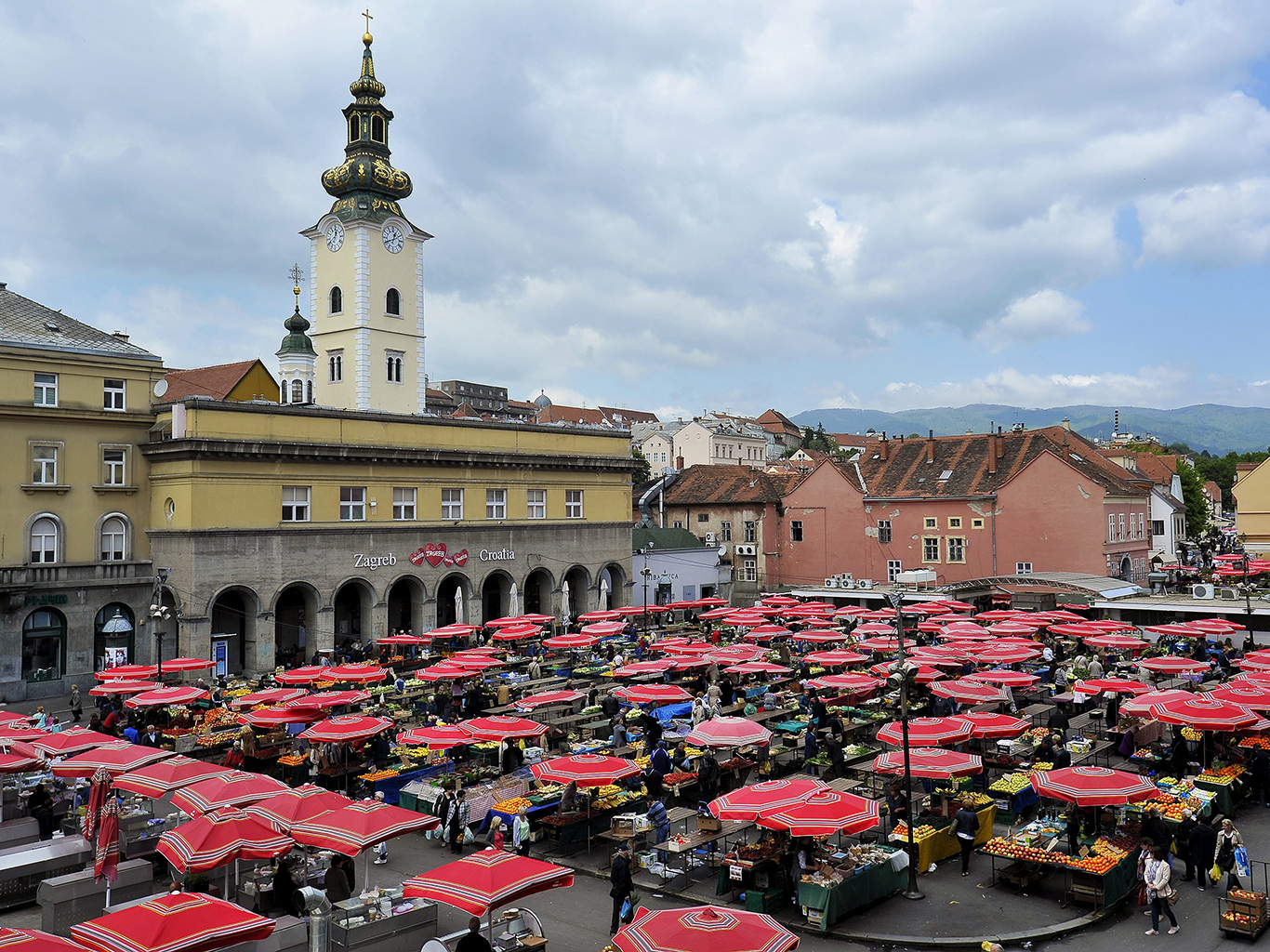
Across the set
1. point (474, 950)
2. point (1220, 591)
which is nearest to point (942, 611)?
point (1220, 591)

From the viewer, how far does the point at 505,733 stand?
876 inches

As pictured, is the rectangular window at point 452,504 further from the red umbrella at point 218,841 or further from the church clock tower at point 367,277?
the red umbrella at point 218,841

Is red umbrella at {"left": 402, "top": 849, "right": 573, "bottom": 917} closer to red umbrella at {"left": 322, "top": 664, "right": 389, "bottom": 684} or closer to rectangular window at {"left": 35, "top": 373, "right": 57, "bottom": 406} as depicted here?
red umbrella at {"left": 322, "top": 664, "right": 389, "bottom": 684}

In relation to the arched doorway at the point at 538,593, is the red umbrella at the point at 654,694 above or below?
below

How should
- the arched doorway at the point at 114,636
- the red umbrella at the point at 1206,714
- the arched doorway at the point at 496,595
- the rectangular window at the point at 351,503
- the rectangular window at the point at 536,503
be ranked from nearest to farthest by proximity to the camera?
the red umbrella at the point at 1206,714 < the arched doorway at the point at 114,636 < the rectangular window at the point at 351,503 < the arched doorway at the point at 496,595 < the rectangular window at the point at 536,503

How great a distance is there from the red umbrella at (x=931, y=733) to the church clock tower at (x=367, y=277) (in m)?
41.4

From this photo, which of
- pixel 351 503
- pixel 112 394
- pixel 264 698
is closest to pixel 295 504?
pixel 351 503

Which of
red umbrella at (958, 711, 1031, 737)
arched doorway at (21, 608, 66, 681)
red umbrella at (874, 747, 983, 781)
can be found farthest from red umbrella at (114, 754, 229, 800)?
arched doorway at (21, 608, 66, 681)

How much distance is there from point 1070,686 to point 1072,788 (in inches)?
642

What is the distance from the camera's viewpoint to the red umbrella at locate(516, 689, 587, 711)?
1070 inches

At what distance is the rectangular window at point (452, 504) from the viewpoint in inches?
1895

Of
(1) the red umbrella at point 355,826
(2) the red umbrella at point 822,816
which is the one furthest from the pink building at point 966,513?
(1) the red umbrella at point 355,826

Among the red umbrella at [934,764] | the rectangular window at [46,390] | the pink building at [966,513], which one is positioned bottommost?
the red umbrella at [934,764]

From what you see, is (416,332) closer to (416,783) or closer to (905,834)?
(416,783)
